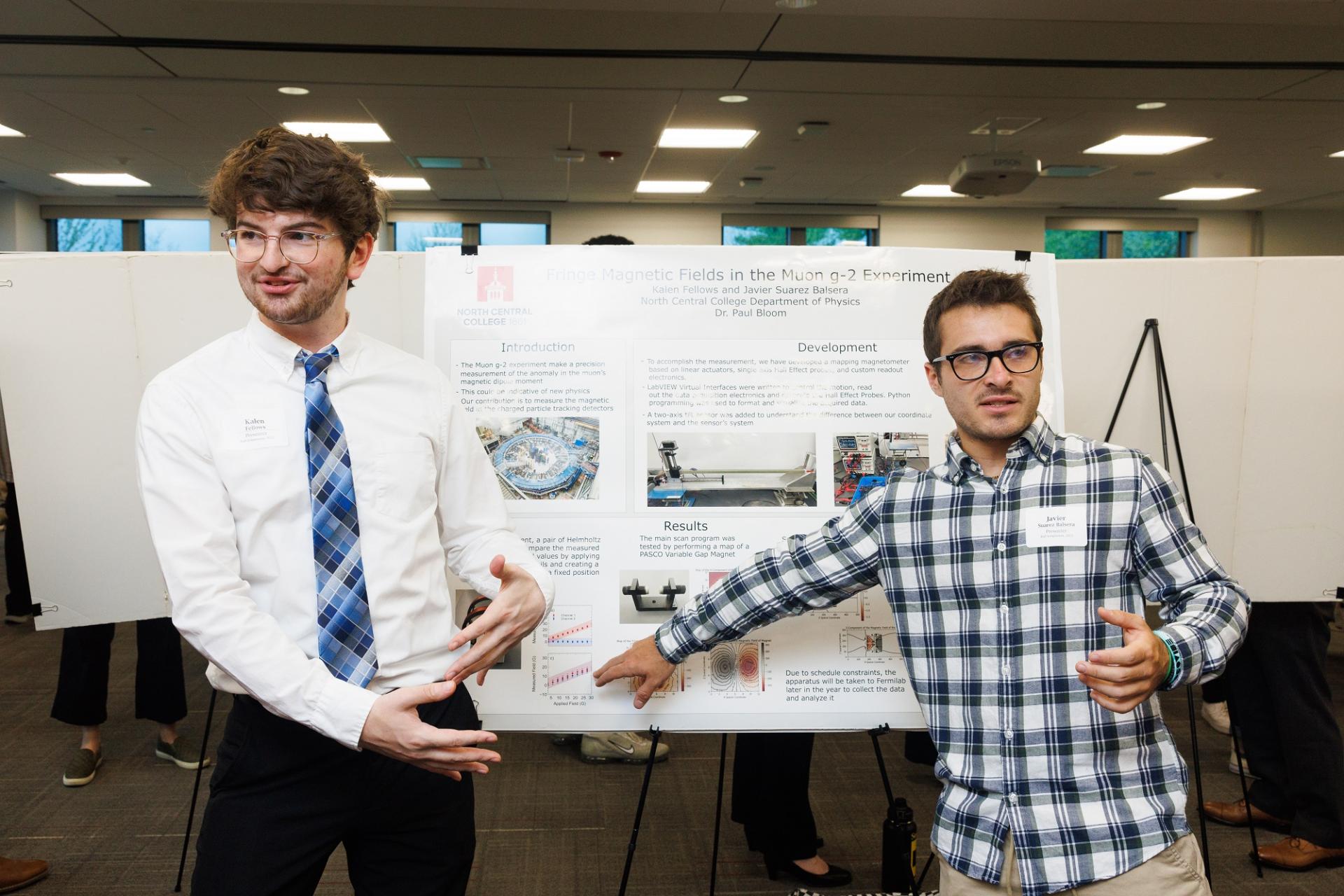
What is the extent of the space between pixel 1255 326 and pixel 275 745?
8.52 feet

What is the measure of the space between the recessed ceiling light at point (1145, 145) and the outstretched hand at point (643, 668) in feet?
27.8

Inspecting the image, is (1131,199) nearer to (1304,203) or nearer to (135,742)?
(1304,203)

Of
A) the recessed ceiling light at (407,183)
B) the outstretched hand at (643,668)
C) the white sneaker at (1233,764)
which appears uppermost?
the recessed ceiling light at (407,183)

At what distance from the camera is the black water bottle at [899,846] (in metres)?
2.36

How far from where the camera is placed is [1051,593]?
151 cm

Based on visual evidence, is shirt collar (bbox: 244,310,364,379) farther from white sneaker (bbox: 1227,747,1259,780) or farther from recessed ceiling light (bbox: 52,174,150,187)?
recessed ceiling light (bbox: 52,174,150,187)

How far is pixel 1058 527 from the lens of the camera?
1503 millimetres

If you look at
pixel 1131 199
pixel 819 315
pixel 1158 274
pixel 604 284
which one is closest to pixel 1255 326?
pixel 1158 274

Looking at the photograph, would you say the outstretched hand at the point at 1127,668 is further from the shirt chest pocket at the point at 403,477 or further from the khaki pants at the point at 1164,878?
the shirt chest pocket at the point at 403,477

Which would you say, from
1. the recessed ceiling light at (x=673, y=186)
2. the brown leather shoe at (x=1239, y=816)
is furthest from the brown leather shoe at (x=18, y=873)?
the recessed ceiling light at (x=673, y=186)

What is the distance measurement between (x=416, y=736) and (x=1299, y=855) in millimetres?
2749

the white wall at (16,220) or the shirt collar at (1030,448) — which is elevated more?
the white wall at (16,220)

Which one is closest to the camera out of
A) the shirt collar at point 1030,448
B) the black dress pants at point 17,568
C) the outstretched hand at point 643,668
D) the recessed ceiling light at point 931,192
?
the shirt collar at point 1030,448

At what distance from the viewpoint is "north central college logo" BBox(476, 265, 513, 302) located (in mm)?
2070
